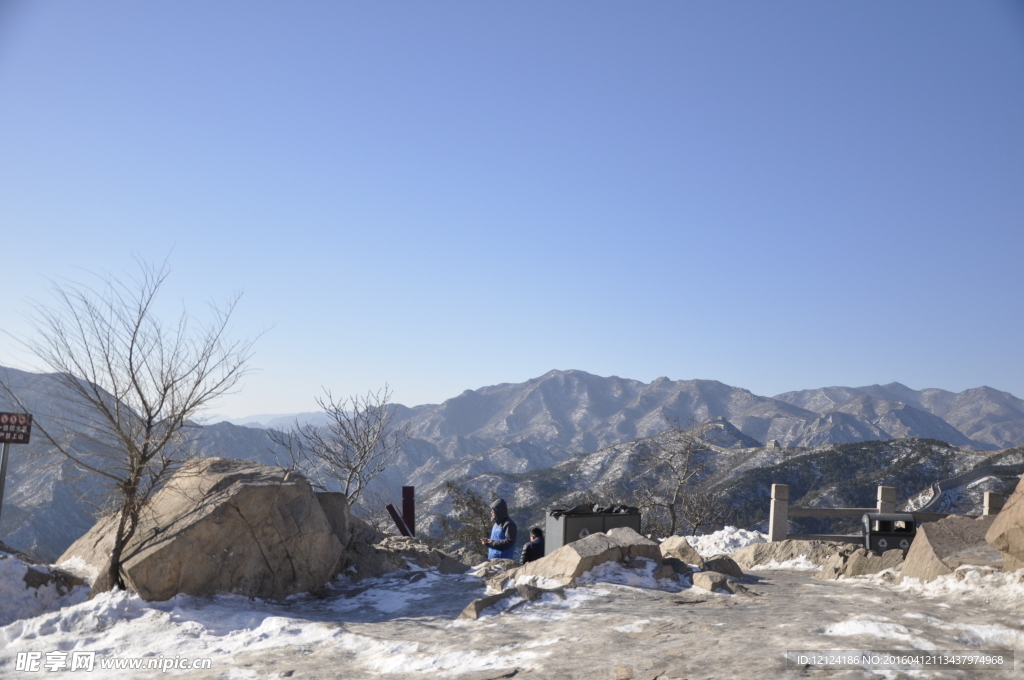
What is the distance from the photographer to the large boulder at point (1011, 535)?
7648 millimetres

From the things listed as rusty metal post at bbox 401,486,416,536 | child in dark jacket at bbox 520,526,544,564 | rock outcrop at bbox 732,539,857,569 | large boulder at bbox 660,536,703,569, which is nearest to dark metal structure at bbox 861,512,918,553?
rock outcrop at bbox 732,539,857,569

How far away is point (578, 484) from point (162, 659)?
3245 inches

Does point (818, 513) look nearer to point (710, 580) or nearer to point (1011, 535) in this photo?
point (1011, 535)

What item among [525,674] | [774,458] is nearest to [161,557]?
[525,674]

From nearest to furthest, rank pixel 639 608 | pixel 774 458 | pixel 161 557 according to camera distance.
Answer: pixel 639 608
pixel 161 557
pixel 774 458

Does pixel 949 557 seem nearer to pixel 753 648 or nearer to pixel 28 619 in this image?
pixel 753 648

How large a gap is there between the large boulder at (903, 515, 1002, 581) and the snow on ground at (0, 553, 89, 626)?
34.1 feet

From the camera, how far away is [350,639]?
7172 millimetres

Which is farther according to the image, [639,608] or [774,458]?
[774,458]

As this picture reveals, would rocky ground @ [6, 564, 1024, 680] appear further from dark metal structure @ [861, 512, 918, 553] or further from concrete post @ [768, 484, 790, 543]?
concrete post @ [768, 484, 790, 543]

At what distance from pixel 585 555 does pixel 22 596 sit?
22.2 ft

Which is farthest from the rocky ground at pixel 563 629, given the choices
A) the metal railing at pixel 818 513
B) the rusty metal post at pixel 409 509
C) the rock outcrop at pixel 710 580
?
the rusty metal post at pixel 409 509

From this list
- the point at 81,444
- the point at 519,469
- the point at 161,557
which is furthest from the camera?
the point at 519,469

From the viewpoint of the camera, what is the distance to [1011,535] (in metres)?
7.71
